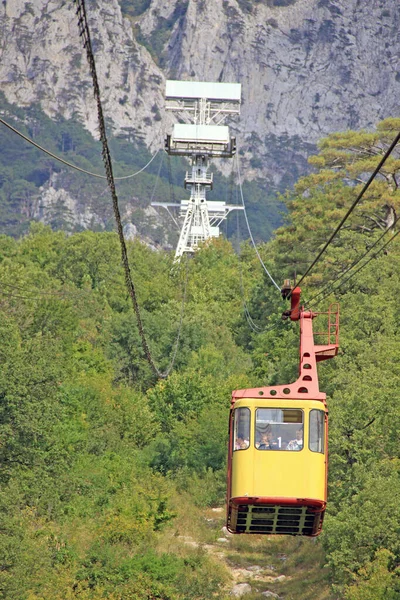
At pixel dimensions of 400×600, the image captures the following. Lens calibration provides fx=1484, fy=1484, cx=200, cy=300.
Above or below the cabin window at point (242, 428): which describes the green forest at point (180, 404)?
above

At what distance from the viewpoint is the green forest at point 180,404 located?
1965 inches

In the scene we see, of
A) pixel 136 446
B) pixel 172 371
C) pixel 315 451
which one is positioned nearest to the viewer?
pixel 315 451

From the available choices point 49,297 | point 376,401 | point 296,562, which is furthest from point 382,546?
point 49,297

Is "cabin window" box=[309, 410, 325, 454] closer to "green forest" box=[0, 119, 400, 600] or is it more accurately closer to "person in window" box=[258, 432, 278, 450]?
"person in window" box=[258, 432, 278, 450]

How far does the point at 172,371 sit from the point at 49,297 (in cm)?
1166

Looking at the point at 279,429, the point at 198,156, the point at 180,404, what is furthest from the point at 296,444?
the point at 198,156

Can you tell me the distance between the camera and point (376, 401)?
5025cm

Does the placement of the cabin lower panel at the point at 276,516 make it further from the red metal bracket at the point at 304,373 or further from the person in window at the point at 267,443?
the red metal bracket at the point at 304,373

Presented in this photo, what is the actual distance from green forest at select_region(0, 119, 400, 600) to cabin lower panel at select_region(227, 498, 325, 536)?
11.9m

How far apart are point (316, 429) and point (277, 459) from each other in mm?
1088

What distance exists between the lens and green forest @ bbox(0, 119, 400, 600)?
49906mm

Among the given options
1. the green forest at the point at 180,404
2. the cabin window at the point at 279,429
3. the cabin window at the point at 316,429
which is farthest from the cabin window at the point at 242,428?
the green forest at the point at 180,404

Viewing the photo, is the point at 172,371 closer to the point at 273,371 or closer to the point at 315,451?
the point at 273,371

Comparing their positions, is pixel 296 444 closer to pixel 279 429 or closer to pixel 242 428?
pixel 279 429
